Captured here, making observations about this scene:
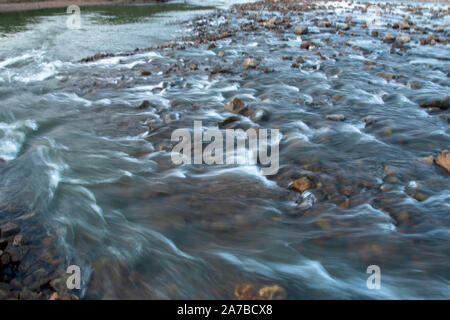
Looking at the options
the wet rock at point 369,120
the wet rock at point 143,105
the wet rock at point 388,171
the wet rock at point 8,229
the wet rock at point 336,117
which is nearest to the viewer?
the wet rock at point 8,229

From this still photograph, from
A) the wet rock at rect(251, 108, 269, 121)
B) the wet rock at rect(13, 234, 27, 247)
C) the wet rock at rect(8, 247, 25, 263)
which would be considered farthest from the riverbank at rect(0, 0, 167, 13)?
the wet rock at rect(8, 247, 25, 263)

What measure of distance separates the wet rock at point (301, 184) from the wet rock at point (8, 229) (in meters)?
3.52

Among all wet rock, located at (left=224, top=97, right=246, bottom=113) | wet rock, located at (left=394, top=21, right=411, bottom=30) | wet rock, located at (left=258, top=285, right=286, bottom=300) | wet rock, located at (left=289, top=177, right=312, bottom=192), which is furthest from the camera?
wet rock, located at (left=394, top=21, right=411, bottom=30)

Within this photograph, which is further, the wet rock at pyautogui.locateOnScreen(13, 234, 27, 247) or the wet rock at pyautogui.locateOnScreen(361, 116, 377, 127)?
the wet rock at pyautogui.locateOnScreen(361, 116, 377, 127)

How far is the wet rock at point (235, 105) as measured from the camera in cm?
753

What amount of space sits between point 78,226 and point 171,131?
2.92 metres

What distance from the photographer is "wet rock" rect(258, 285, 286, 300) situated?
123 inches

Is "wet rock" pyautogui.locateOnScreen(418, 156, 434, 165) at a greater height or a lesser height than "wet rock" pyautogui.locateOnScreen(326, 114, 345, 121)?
lesser

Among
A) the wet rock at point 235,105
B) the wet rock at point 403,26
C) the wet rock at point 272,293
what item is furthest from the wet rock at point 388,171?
the wet rock at point 403,26

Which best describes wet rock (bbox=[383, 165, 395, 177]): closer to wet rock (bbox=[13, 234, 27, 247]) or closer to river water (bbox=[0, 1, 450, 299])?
river water (bbox=[0, 1, 450, 299])

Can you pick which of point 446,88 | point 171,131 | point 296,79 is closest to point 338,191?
point 171,131

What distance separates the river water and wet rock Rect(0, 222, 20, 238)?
0.14m

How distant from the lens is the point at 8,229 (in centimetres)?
362

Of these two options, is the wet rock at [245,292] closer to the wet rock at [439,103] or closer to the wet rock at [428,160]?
the wet rock at [428,160]
